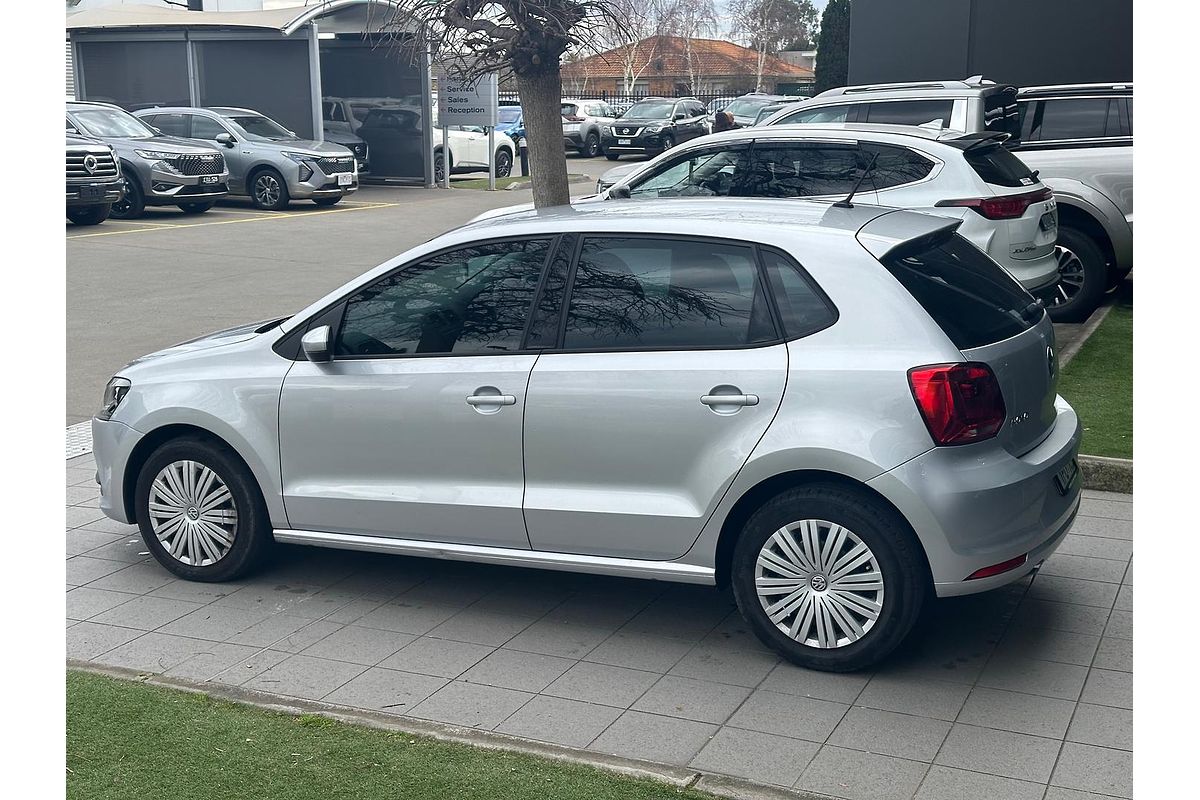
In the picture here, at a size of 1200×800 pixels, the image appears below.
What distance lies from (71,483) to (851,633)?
4.84m

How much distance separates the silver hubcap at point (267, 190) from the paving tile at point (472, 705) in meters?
20.3

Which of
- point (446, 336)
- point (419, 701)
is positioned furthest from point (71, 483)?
point (419, 701)

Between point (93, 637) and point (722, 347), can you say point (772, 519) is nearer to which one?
point (722, 347)

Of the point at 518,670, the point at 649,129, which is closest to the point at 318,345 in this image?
the point at 518,670

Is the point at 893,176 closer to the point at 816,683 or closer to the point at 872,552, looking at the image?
the point at 872,552

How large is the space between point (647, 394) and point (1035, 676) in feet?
A: 5.66

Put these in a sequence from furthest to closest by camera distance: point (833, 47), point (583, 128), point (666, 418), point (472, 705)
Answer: point (833, 47) < point (583, 128) < point (666, 418) < point (472, 705)

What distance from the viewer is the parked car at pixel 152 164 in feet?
71.1

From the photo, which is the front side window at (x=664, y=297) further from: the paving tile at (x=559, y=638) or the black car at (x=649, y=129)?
the black car at (x=649, y=129)

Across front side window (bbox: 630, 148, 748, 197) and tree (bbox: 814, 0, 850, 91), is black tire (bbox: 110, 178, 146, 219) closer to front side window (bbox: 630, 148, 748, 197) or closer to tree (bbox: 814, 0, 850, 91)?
front side window (bbox: 630, 148, 748, 197)

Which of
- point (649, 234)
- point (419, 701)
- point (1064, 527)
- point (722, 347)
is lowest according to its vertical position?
point (419, 701)

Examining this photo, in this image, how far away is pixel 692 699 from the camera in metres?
4.57

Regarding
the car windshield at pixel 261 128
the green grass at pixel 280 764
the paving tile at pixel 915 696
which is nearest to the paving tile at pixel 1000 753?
the paving tile at pixel 915 696
